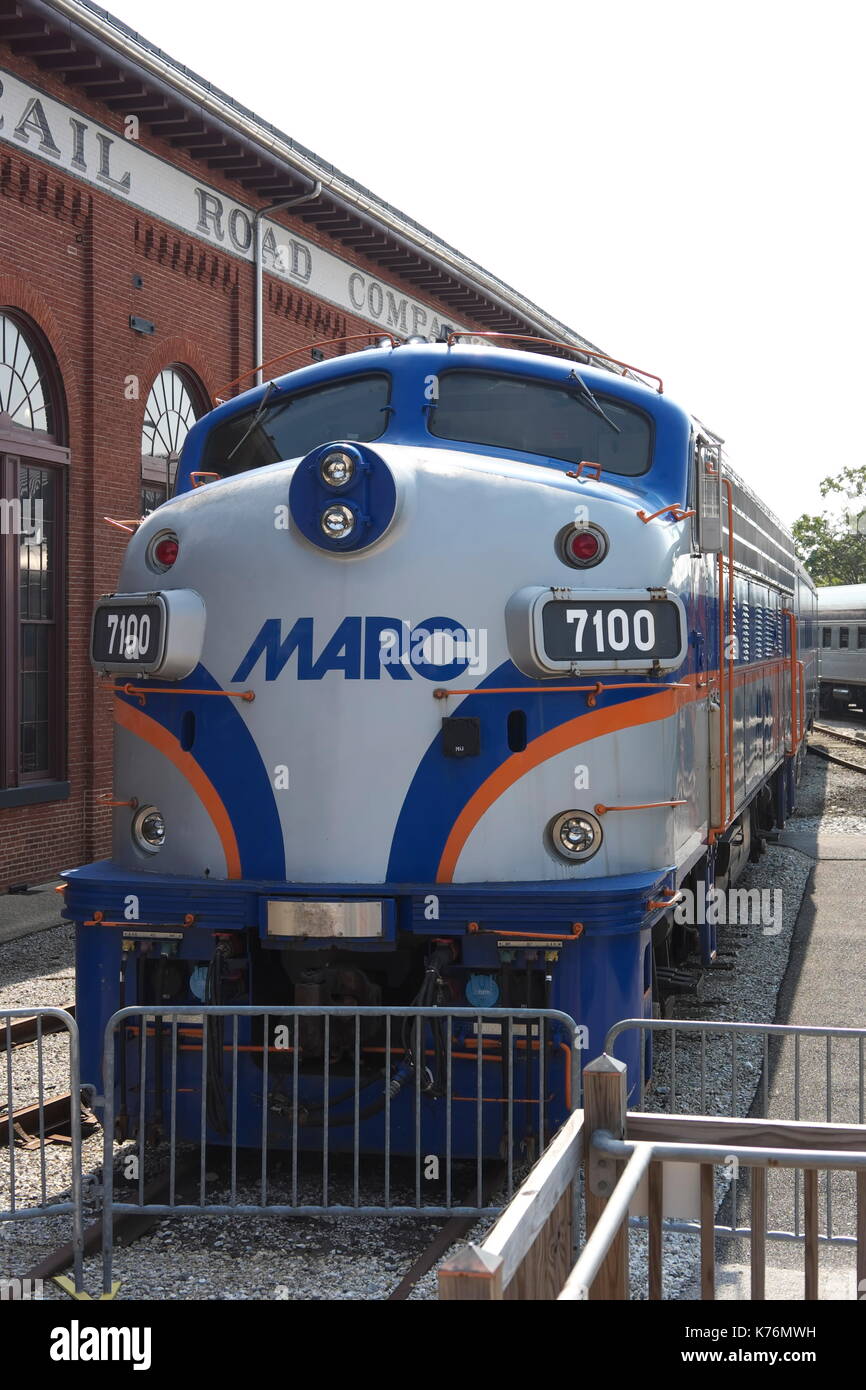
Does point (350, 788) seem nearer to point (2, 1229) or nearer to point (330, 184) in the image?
point (2, 1229)

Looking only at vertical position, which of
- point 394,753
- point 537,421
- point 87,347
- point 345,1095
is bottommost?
point 345,1095

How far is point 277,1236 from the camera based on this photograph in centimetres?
554

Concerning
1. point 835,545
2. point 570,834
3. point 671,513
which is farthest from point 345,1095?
point 835,545

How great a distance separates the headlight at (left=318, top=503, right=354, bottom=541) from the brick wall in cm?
943

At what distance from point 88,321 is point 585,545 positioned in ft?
36.0

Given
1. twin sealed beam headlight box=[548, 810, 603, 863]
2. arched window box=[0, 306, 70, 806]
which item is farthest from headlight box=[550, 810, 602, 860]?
arched window box=[0, 306, 70, 806]

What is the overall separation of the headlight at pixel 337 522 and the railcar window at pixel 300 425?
0.98m

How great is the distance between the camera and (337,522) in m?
5.70

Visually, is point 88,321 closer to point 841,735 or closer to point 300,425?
point 300,425

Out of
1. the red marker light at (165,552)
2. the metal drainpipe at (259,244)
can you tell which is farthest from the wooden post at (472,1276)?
the metal drainpipe at (259,244)

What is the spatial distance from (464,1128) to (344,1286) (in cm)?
90

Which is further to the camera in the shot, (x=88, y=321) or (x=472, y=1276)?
(x=88, y=321)

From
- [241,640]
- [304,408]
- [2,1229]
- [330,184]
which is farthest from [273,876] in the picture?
[330,184]

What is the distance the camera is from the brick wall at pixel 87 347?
14438 millimetres
